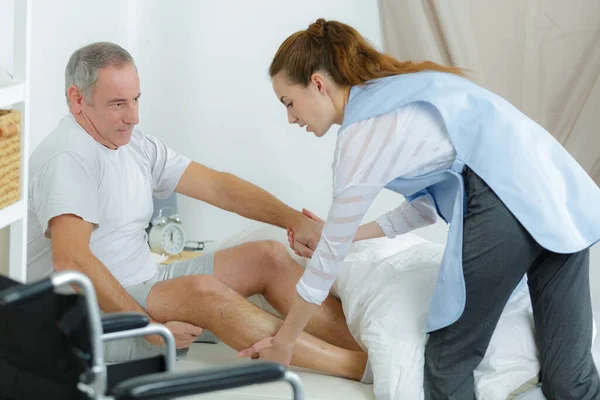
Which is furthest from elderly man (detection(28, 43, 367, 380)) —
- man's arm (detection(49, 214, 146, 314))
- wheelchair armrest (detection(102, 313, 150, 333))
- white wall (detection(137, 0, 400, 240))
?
→ white wall (detection(137, 0, 400, 240))

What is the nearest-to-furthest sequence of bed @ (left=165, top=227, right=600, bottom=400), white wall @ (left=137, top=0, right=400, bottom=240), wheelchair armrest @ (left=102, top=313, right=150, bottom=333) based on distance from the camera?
wheelchair armrest @ (left=102, top=313, right=150, bottom=333) → bed @ (left=165, top=227, right=600, bottom=400) → white wall @ (left=137, top=0, right=400, bottom=240)

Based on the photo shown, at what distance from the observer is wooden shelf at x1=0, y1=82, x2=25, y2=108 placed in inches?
70.0

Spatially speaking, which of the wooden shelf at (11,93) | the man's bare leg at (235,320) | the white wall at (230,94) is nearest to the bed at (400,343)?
the man's bare leg at (235,320)

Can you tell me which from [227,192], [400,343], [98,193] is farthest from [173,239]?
[400,343]

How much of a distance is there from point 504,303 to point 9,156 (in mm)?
1135

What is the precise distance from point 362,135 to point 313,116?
6.8 inches

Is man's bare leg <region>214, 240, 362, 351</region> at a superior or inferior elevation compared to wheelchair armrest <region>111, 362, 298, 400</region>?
inferior

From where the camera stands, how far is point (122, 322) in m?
1.69

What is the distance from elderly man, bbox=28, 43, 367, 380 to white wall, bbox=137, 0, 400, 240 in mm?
1207

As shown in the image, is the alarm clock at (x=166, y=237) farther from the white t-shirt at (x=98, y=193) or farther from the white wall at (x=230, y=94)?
the white wall at (x=230, y=94)

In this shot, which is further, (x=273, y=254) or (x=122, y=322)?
(x=273, y=254)

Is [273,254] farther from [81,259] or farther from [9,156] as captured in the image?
[9,156]

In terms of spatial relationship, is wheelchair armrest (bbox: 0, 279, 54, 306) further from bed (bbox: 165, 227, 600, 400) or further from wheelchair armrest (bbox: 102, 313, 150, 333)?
bed (bbox: 165, 227, 600, 400)

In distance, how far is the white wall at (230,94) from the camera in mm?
3986
